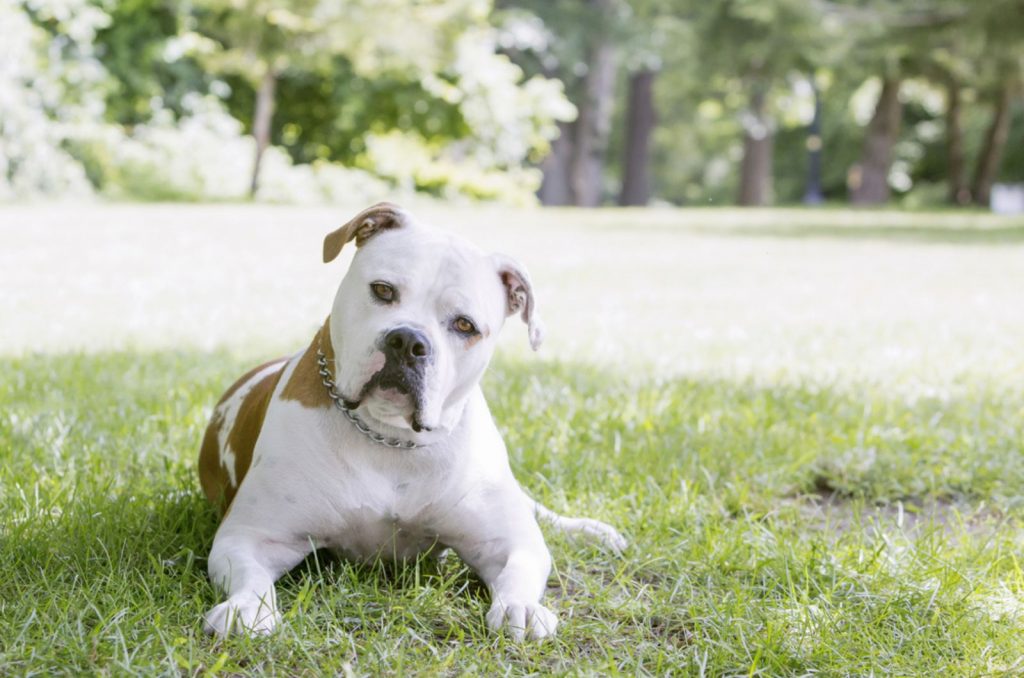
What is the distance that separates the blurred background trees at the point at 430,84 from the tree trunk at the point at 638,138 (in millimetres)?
60

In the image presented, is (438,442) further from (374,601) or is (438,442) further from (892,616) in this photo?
(892,616)

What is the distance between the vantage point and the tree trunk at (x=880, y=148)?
28142 mm

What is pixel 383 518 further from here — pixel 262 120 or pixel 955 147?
pixel 955 147

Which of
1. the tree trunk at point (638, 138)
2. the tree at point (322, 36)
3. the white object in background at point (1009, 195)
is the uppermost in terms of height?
the tree at point (322, 36)

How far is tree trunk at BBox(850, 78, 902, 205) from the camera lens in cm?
2814

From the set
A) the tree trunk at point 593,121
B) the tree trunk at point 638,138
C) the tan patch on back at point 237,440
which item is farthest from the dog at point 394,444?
the tree trunk at point 638,138

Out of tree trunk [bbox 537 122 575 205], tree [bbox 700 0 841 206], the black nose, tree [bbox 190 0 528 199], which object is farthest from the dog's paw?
tree trunk [bbox 537 122 575 205]

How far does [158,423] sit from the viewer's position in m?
4.64

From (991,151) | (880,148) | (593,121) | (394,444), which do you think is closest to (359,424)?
(394,444)

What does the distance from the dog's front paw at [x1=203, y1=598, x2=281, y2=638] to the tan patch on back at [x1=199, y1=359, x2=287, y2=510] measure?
0.65 metres

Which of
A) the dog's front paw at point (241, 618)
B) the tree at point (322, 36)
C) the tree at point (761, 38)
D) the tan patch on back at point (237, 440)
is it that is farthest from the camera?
the tree at point (322, 36)

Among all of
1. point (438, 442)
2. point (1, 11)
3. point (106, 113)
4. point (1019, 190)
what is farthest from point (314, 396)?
point (1019, 190)

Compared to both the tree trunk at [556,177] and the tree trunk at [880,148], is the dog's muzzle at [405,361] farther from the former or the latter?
the tree trunk at [880,148]

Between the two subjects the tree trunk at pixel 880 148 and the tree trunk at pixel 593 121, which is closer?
the tree trunk at pixel 593 121
